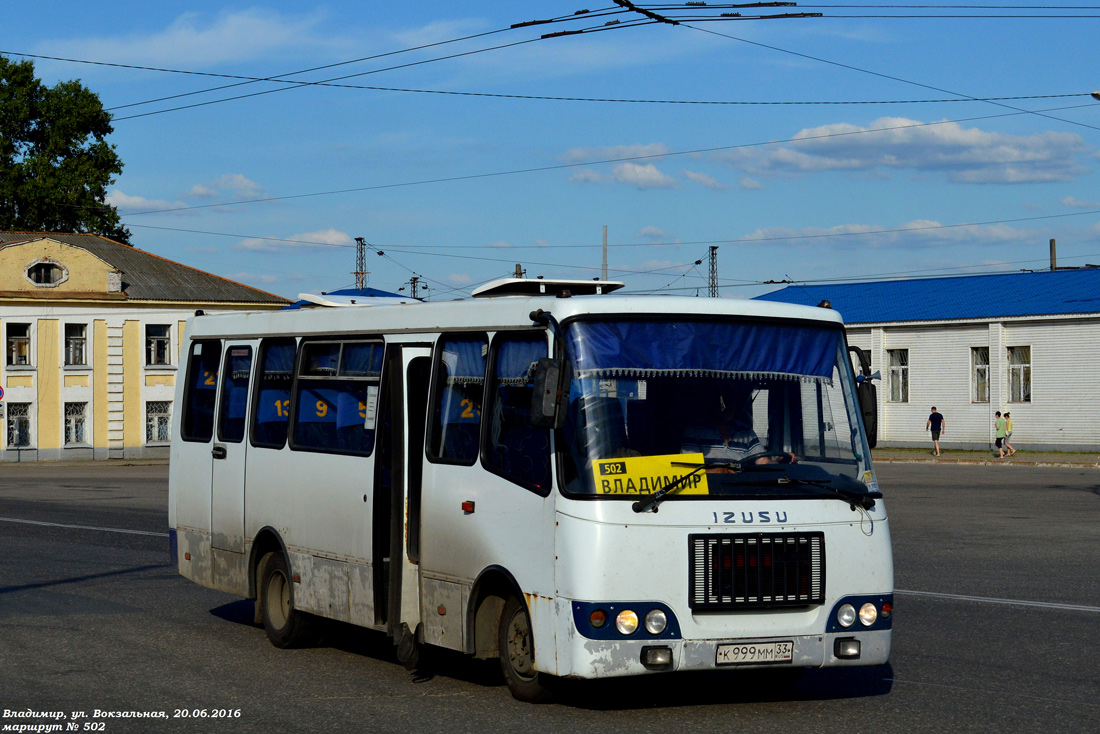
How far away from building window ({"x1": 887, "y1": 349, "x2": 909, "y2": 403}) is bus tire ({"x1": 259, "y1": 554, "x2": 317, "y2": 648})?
152 feet

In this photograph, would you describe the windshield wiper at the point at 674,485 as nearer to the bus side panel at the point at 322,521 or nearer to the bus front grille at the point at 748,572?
the bus front grille at the point at 748,572

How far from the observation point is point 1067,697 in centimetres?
809

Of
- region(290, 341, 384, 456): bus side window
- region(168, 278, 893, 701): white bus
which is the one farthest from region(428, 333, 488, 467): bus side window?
region(290, 341, 384, 456): bus side window

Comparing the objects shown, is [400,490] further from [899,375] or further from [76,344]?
[76,344]

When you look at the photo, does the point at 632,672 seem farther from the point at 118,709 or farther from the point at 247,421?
the point at 247,421

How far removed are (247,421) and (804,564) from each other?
5.34 meters

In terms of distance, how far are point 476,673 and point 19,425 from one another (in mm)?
53241

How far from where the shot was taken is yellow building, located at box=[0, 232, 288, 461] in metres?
57.9

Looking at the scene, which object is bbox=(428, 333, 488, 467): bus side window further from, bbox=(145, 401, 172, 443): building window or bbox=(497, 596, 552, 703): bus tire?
bbox=(145, 401, 172, 443): building window

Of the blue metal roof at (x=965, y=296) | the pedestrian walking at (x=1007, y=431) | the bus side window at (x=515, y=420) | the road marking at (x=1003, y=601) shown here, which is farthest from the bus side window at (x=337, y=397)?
the pedestrian walking at (x=1007, y=431)

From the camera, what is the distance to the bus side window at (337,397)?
9.61 meters

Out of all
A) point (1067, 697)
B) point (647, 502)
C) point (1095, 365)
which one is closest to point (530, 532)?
point (647, 502)

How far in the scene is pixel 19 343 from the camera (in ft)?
192

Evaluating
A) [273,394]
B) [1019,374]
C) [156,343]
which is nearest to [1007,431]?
[1019,374]
